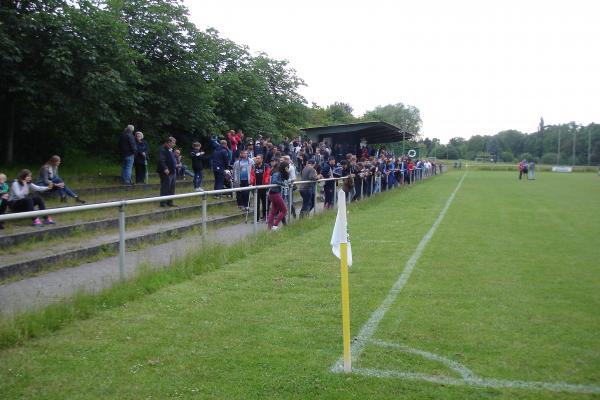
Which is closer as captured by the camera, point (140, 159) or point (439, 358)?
point (439, 358)

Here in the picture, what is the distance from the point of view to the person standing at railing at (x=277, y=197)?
1328cm

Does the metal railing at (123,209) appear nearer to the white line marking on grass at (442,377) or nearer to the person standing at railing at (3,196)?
the person standing at railing at (3,196)

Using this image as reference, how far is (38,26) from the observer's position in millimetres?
14508

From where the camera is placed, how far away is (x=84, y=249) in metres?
7.15

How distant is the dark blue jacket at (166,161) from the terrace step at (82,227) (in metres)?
4.28

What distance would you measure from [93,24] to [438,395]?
1481 centimetres

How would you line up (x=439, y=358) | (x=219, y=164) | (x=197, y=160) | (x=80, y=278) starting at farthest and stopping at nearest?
(x=197, y=160), (x=219, y=164), (x=80, y=278), (x=439, y=358)

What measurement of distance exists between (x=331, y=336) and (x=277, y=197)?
25.9 feet

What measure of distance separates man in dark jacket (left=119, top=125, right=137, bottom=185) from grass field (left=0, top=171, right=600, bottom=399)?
6.82 meters

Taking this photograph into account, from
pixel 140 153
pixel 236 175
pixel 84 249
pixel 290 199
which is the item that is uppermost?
pixel 140 153

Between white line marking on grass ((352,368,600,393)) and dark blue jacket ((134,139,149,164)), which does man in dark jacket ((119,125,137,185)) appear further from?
white line marking on grass ((352,368,600,393))

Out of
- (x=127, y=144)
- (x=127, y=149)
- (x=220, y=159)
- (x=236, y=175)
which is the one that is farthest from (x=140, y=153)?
(x=236, y=175)

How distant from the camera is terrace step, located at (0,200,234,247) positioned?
5.97m

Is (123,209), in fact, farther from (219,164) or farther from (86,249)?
(219,164)
